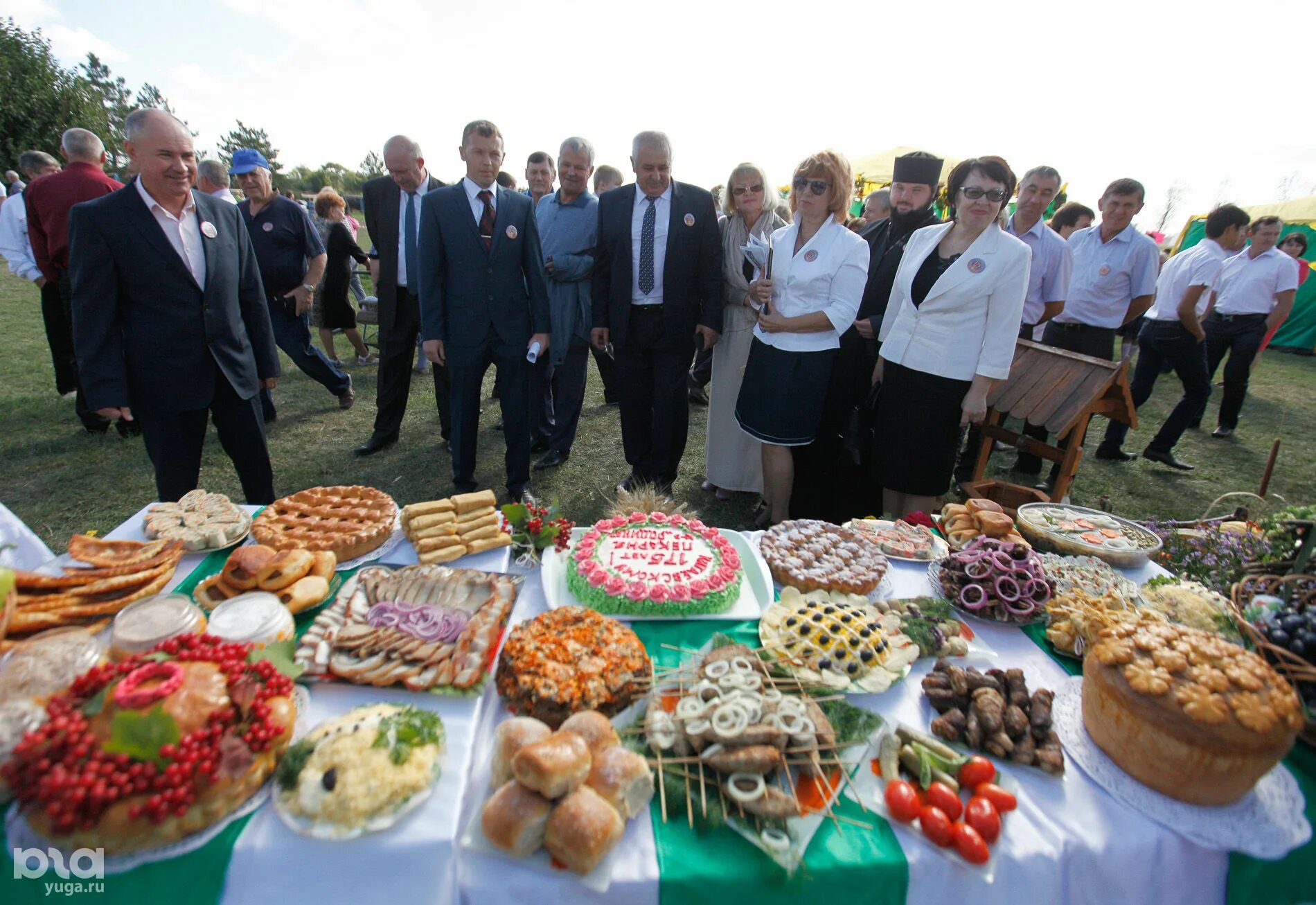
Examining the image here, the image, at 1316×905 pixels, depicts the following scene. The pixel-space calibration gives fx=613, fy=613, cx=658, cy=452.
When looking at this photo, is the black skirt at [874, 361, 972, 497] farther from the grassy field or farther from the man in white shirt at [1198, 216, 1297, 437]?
the man in white shirt at [1198, 216, 1297, 437]

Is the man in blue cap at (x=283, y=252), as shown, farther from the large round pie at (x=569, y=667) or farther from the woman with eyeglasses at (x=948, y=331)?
the woman with eyeglasses at (x=948, y=331)

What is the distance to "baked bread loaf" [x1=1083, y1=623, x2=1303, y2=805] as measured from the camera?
4.97 ft

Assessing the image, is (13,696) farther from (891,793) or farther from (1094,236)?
(1094,236)

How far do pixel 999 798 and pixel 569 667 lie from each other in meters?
1.20

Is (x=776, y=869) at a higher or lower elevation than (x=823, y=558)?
lower

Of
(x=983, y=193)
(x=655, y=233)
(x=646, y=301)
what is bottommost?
(x=646, y=301)

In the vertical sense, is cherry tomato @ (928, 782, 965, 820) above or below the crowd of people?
below

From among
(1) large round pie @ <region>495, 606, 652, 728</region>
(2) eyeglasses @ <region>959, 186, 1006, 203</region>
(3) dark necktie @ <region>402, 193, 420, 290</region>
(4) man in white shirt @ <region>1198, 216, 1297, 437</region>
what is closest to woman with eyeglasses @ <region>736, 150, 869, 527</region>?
(2) eyeglasses @ <region>959, 186, 1006, 203</region>

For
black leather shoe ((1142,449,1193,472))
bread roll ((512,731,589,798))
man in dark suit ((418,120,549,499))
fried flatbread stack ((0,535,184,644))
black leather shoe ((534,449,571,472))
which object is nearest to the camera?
bread roll ((512,731,589,798))

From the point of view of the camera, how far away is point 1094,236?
19.4 ft

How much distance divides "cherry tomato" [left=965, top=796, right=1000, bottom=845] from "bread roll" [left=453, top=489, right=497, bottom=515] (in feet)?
6.82

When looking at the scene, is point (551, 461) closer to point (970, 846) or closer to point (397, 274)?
point (397, 274)

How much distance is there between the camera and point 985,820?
1.52 metres

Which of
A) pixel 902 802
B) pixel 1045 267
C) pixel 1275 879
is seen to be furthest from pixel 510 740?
pixel 1045 267
